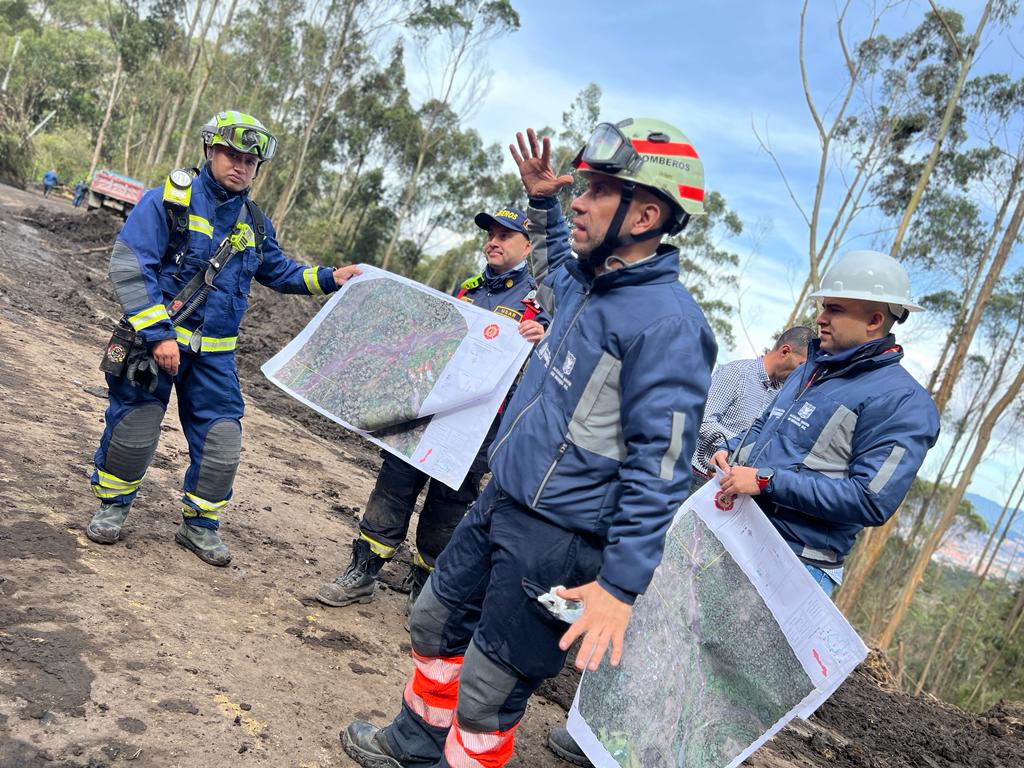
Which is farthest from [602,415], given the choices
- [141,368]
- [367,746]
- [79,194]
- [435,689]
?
[79,194]

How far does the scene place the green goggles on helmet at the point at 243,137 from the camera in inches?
144

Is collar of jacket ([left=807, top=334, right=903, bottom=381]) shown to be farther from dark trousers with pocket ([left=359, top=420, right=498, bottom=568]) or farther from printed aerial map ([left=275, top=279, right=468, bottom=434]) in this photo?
printed aerial map ([left=275, top=279, right=468, bottom=434])

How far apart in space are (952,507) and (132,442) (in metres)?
20.0

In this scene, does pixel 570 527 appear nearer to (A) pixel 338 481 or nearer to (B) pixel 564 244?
(B) pixel 564 244

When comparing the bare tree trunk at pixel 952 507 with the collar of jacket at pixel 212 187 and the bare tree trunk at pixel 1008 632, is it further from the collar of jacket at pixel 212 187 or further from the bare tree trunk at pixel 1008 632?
the collar of jacket at pixel 212 187

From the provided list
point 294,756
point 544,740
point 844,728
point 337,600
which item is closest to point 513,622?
point 294,756

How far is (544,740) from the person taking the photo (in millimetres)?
3473

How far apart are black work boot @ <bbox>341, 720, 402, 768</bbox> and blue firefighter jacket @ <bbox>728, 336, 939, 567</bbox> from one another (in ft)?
5.49

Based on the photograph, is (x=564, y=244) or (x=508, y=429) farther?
(x=564, y=244)

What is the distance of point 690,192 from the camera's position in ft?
7.09

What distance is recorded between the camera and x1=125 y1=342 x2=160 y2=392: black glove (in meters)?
3.57

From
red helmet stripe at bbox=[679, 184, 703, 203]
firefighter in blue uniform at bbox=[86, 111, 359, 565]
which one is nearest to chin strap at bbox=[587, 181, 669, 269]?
red helmet stripe at bbox=[679, 184, 703, 203]

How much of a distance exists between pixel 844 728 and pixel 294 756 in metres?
4.60

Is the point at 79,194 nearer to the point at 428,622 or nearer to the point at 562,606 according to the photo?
the point at 428,622
